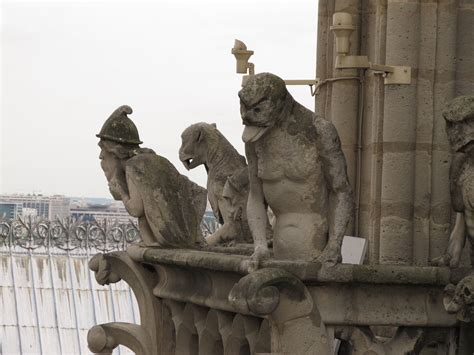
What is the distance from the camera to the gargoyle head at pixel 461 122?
13203mm

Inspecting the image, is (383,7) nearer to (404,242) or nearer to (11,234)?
(404,242)

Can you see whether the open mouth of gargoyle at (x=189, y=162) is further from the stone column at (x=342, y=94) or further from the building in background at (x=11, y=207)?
the building in background at (x=11, y=207)

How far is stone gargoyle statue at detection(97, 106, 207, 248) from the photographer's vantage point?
53.1 ft

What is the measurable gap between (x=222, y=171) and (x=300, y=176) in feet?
15.0

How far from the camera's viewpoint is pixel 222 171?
60.3 ft

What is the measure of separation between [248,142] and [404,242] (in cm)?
235

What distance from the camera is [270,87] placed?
13.5 meters

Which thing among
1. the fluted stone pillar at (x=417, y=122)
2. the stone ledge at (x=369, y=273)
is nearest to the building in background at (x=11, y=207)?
the fluted stone pillar at (x=417, y=122)

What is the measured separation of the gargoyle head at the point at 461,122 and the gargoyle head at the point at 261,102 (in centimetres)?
93

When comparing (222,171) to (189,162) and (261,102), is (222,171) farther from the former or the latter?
(261,102)

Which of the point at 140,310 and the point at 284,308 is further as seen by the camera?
the point at 140,310

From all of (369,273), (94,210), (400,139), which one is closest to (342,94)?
(400,139)

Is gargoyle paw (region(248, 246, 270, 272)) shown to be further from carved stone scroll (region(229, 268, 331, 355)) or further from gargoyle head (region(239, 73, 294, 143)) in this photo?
gargoyle head (region(239, 73, 294, 143))

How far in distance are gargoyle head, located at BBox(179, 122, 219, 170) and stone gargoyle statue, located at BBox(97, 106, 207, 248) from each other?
53.0 inches
